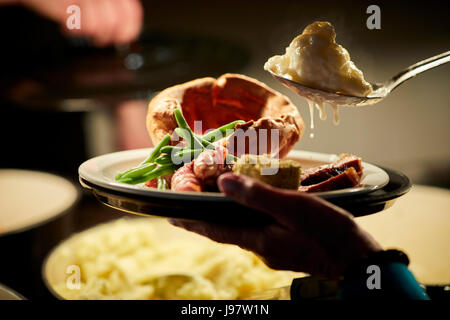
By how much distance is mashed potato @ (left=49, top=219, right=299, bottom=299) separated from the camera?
201 centimetres

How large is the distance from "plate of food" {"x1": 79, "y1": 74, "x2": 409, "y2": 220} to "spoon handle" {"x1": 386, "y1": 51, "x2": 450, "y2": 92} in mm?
301

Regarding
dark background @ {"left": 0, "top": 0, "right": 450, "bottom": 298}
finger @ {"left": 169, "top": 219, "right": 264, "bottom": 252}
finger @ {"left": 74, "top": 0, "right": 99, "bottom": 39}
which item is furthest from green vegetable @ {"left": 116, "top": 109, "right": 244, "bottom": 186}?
finger @ {"left": 74, "top": 0, "right": 99, "bottom": 39}

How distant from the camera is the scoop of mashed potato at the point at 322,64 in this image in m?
1.44

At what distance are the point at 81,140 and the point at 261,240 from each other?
2.92 m

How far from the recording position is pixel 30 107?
12.2ft

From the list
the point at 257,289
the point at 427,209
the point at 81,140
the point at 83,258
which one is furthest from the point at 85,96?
the point at 427,209

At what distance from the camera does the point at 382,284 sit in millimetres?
1137

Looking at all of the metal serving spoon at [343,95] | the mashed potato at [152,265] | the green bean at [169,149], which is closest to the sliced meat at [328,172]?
the metal serving spoon at [343,95]

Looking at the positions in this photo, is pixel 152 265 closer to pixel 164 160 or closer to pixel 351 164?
pixel 164 160

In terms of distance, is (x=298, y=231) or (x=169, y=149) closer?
(x=298, y=231)

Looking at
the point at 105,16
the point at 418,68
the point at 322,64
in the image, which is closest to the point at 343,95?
the point at 322,64

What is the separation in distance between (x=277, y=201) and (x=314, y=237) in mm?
153

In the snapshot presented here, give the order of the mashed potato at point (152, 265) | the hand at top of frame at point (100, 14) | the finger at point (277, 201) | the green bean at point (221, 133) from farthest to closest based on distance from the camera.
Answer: the hand at top of frame at point (100, 14)
the mashed potato at point (152, 265)
the green bean at point (221, 133)
the finger at point (277, 201)

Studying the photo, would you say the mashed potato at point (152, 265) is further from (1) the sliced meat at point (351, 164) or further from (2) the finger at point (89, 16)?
(2) the finger at point (89, 16)
